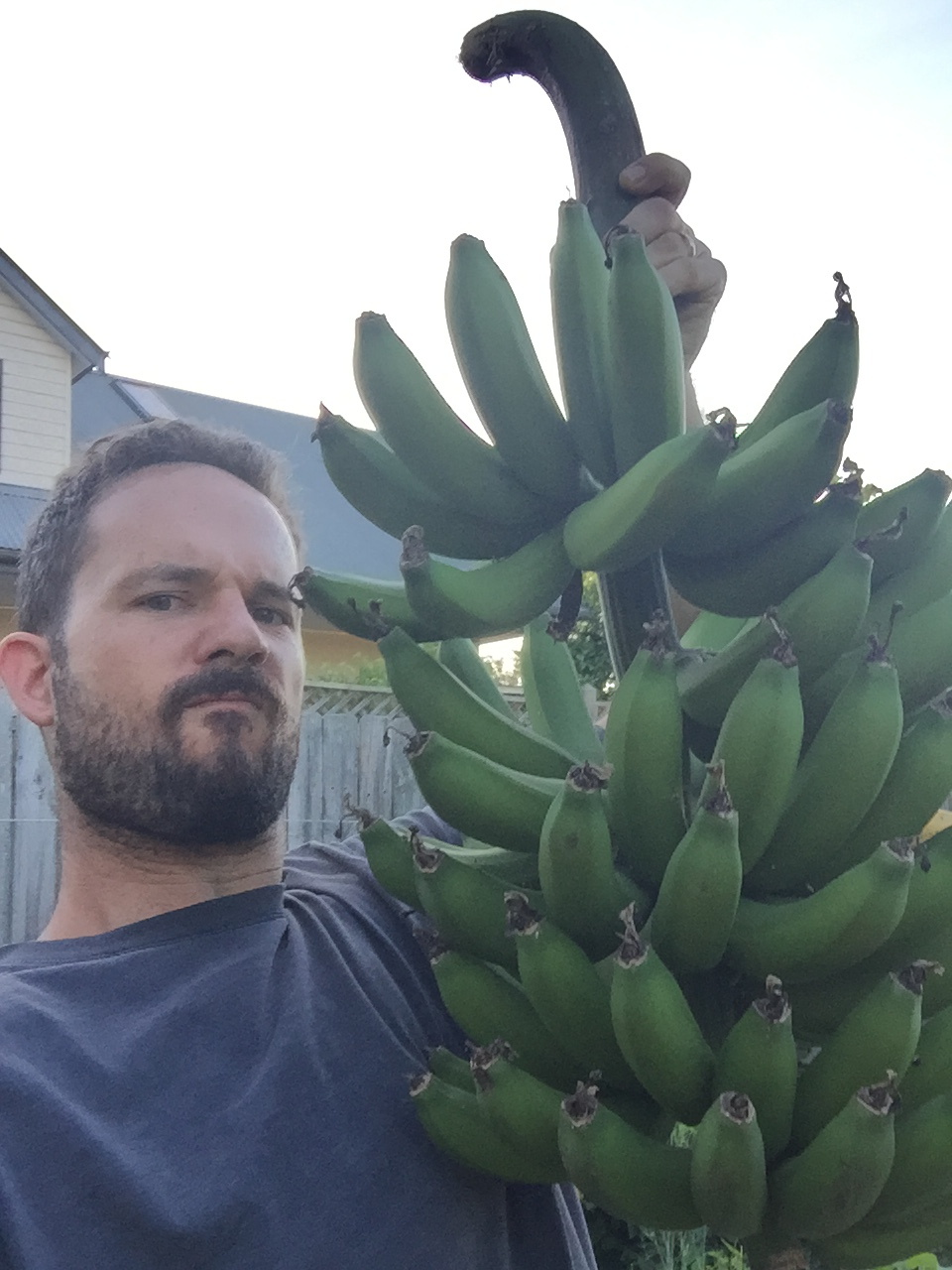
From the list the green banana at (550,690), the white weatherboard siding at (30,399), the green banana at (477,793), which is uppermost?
the white weatherboard siding at (30,399)

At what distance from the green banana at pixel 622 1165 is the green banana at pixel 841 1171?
0.30ft

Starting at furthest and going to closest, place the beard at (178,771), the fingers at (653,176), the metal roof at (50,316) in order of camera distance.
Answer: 1. the metal roof at (50,316)
2. the beard at (178,771)
3. the fingers at (653,176)

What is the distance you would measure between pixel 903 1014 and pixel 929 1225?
318 millimetres

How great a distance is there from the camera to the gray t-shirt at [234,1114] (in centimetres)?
140

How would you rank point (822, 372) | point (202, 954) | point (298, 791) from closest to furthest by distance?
point (822, 372) < point (202, 954) < point (298, 791)

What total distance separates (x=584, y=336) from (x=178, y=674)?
2.83ft

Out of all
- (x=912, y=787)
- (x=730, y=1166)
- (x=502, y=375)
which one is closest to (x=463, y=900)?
(x=730, y=1166)

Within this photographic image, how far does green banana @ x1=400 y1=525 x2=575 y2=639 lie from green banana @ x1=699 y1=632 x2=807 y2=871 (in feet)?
0.92

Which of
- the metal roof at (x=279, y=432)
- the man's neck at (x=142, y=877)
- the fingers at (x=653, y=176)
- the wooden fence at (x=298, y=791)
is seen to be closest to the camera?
the fingers at (x=653, y=176)

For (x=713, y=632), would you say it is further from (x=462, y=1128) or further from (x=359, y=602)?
(x=462, y=1128)

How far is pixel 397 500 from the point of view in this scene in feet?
4.38

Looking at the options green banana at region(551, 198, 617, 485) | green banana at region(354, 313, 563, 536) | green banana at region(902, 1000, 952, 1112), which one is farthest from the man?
green banana at region(902, 1000, 952, 1112)

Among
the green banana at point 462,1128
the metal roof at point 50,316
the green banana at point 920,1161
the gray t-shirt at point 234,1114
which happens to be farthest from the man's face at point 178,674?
the metal roof at point 50,316

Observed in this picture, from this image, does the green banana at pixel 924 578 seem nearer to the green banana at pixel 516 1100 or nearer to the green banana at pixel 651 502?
the green banana at pixel 651 502
